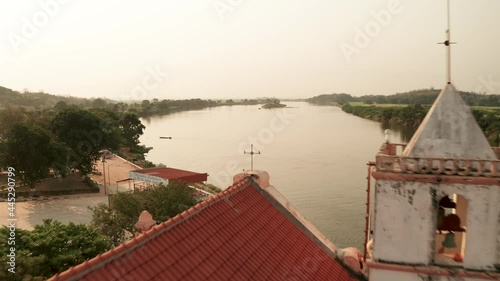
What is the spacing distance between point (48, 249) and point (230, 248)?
1086 centimetres

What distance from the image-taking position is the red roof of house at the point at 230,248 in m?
5.53

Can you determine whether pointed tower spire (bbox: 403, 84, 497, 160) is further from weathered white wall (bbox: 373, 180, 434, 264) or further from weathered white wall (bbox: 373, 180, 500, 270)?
weathered white wall (bbox: 373, 180, 434, 264)

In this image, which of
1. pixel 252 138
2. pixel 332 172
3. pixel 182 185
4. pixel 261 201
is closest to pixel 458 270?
pixel 261 201

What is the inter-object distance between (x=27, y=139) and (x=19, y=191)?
588cm

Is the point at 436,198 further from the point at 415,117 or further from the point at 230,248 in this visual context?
the point at 415,117

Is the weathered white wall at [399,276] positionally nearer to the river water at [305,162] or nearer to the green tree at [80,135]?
the river water at [305,162]

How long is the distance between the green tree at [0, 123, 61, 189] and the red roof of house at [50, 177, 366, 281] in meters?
25.9

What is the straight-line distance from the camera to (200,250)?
6.49 metres

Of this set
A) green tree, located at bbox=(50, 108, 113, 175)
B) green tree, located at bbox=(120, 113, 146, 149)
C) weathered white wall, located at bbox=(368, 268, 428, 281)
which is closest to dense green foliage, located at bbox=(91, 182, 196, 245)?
weathered white wall, located at bbox=(368, 268, 428, 281)

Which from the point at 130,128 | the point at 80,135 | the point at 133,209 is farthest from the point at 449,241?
the point at 130,128

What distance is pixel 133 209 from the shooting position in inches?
811

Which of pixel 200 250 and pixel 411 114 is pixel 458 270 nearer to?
pixel 200 250

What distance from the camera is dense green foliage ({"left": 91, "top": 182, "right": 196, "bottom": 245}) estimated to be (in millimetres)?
20000

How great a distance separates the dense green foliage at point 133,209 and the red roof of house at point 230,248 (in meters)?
12.7
